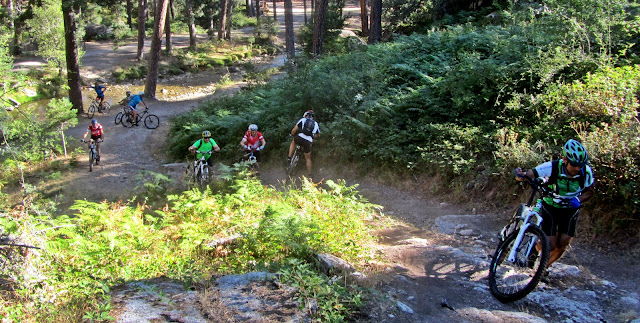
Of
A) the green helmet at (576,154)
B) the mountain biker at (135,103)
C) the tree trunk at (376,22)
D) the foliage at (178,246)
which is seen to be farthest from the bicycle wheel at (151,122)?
the green helmet at (576,154)

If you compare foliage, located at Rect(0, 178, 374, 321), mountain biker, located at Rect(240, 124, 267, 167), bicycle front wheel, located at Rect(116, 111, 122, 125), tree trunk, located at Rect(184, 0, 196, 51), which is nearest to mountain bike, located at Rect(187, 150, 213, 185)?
mountain biker, located at Rect(240, 124, 267, 167)

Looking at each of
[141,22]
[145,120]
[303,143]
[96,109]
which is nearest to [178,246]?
[303,143]

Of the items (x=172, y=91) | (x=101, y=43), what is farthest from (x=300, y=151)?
(x=101, y=43)

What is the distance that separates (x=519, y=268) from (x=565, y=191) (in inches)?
42.7

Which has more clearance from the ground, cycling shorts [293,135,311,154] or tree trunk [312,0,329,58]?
tree trunk [312,0,329,58]

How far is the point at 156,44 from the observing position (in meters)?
25.0

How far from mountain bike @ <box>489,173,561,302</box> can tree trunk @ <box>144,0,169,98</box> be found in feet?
76.2

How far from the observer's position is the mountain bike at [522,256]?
4.73 meters

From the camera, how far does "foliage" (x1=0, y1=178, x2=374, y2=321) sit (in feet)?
13.4

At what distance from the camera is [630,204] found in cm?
660

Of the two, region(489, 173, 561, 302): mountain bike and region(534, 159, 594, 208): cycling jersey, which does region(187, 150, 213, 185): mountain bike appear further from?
region(534, 159, 594, 208): cycling jersey

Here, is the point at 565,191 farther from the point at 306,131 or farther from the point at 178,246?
the point at 306,131

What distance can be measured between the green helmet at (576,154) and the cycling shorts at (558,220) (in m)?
0.61

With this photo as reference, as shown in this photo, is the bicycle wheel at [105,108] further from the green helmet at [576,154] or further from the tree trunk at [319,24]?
the green helmet at [576,154]
